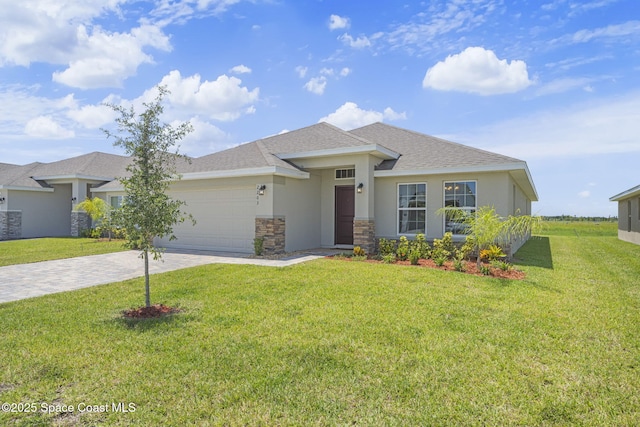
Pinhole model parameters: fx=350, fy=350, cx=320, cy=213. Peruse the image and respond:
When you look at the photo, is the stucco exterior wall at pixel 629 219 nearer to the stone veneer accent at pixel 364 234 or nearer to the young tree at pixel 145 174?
the stone veneer accent at pixel 364 234

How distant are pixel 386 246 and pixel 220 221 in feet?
20.6

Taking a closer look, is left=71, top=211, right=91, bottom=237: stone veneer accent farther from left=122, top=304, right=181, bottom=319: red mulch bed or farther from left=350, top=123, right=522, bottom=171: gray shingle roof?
left=122, top=304, right=181, bottom=319: red mulch bed

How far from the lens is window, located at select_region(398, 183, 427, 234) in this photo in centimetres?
1208

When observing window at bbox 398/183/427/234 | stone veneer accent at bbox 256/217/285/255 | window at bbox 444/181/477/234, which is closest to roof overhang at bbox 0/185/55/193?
stone veneer accent at bbox 256/217/285/255

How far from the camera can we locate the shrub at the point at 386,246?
38.2 ft

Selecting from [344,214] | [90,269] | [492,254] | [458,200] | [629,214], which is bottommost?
[90,269]

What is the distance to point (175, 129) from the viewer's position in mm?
5793

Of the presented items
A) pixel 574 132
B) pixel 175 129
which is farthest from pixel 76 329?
pixel 574 132

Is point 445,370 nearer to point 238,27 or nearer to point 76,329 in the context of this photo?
point 76,329

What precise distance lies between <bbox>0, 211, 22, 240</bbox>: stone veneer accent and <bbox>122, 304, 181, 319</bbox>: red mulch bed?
773 inches

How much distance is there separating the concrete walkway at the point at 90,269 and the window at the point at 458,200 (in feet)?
14.4

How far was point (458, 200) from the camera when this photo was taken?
11523mm

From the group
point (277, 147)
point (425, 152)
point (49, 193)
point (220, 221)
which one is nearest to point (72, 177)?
point (49, 193)

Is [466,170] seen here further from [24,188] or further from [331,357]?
[24,188]
